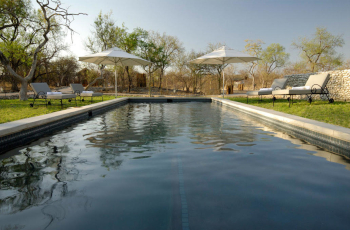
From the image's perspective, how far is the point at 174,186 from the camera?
2.23 meters

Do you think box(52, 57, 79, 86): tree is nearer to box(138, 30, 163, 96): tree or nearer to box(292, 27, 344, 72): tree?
box(138, 30, 163, 96): tree

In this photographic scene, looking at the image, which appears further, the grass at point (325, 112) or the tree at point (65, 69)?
the tree at point (65, 69)

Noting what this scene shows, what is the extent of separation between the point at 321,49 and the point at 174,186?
3289 cm

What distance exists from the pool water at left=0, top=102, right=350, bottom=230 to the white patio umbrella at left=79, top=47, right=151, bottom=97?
8505 millimetres

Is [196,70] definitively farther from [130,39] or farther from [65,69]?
[65,69]

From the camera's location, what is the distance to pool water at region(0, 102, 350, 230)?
169 cm

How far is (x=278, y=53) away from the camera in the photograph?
1270 inches

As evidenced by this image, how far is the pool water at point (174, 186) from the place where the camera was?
169cm

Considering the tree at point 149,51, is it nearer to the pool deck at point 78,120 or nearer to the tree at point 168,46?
the tree at point 168,46

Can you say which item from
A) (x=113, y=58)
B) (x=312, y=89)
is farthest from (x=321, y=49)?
(x=113, y=58)

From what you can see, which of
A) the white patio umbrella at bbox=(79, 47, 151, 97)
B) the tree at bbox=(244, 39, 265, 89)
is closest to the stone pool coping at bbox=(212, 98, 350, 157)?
the white patio umbrella at bbox=(79, 47, 151, 97)

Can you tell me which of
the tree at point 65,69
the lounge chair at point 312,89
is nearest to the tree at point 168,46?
the tree at point 65,69

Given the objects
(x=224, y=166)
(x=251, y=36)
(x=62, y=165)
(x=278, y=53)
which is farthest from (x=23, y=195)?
(x=278, y=53)

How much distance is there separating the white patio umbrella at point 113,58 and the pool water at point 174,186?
8505 mm
